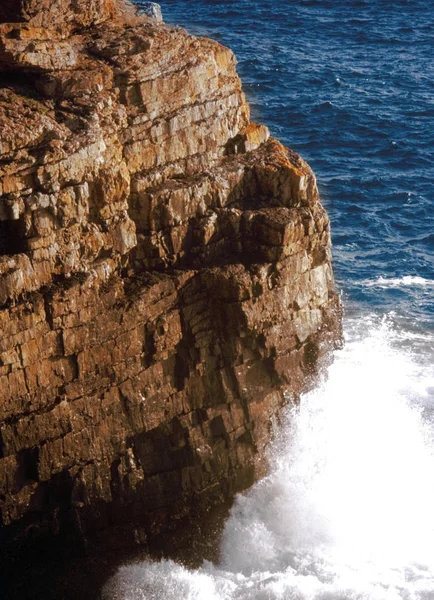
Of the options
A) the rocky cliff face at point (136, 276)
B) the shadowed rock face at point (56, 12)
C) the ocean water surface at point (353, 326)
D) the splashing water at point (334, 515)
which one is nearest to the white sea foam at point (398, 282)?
the ocean water surface at point (353, 326)

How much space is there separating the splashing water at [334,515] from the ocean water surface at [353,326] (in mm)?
61

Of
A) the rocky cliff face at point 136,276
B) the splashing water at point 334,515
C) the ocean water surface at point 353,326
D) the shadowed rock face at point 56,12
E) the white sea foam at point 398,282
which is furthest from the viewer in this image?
the white sea foam at point 398,282

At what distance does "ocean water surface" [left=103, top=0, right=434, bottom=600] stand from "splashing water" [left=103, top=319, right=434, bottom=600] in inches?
2.4

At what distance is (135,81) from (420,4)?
57.0m

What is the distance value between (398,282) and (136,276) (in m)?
22.7

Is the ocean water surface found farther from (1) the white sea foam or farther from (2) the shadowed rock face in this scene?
(2) the shadowed rock face

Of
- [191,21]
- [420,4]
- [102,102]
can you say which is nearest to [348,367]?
[102,102]

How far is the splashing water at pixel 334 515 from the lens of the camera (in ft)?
140

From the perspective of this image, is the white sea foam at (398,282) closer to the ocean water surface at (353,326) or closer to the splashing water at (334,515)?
the ocean water surface at (353,326)

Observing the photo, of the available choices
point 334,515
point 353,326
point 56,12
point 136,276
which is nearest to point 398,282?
point 353,326

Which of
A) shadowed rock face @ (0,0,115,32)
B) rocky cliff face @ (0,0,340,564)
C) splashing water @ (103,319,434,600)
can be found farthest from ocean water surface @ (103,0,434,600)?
shadowed rock face @ (0,0,115,32)

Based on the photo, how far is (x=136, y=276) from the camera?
4234 centimetres

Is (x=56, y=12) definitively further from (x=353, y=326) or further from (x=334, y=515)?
(x=353, y=326)

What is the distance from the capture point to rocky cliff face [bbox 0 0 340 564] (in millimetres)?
39688
